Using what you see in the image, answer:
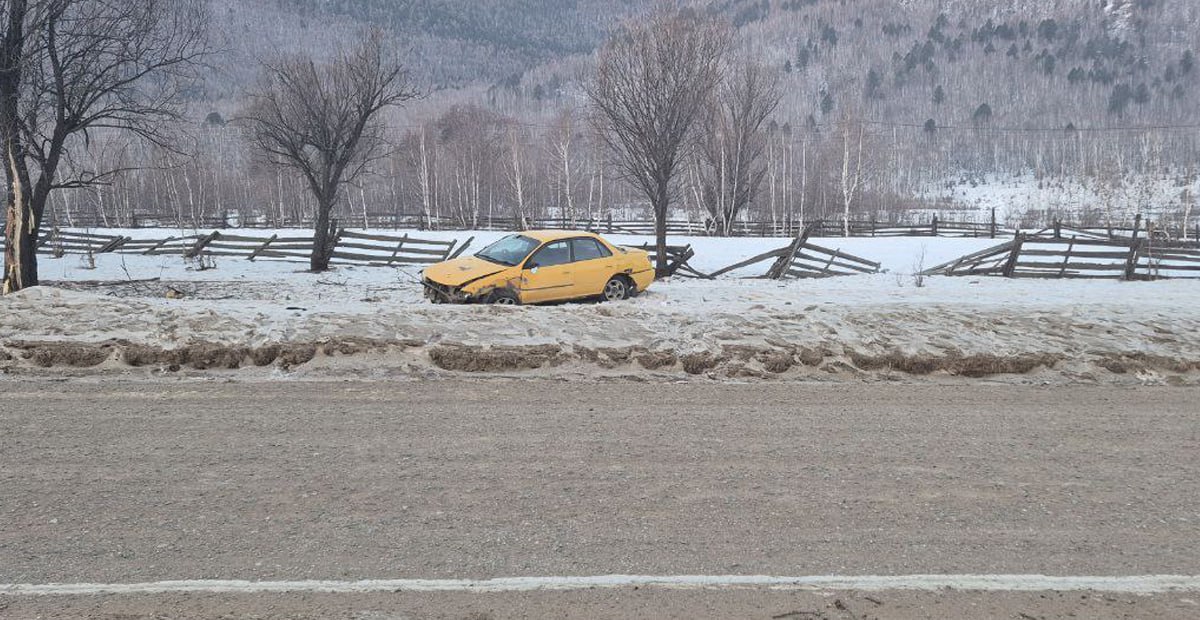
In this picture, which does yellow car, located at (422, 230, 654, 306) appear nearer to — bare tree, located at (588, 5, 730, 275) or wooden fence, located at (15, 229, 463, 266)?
bare tree, located at (588, 5, 730, 275)

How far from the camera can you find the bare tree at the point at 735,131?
39.3 metres

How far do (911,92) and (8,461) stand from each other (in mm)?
166791

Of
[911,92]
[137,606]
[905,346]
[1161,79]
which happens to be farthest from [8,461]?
[1161,79]

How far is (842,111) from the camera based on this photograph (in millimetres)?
66438

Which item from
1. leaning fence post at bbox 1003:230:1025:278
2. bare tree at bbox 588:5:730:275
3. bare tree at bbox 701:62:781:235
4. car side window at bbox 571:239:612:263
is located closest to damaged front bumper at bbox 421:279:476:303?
car side window at bbox 571:239:612:263

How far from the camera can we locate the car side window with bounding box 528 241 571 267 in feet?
45.1

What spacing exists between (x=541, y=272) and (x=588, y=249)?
4.23 feet

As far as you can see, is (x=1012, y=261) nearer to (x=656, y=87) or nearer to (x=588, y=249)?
(x=656, y=87)

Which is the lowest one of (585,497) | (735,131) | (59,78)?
(585,497)

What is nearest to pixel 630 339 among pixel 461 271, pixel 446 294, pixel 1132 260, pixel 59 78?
pixel 446 294

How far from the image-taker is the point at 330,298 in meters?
16.9

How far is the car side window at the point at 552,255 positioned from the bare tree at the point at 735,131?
25459mm

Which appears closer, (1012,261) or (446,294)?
(446,294)

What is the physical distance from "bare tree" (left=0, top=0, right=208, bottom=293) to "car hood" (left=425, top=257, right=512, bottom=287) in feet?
22.3
